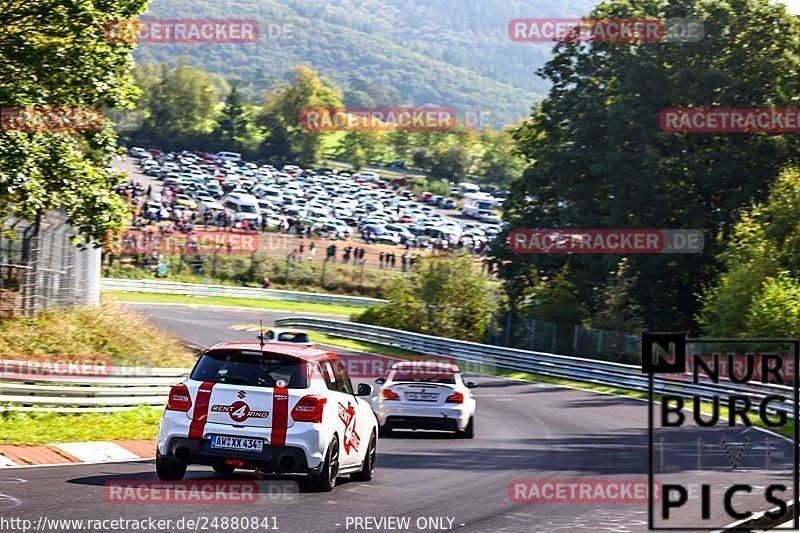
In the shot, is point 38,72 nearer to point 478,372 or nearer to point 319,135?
point 478,372

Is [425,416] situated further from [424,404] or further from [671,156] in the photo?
[671,156]

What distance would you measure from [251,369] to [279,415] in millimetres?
601

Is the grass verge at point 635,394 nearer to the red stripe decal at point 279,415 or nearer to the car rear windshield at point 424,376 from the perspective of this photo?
the car rear windshield at point 424,376

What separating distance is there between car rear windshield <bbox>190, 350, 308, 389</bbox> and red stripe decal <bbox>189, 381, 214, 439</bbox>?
0.16 m

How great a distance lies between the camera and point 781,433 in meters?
25.1

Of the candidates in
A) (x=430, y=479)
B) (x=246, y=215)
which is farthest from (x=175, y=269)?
(x=430, y=479)

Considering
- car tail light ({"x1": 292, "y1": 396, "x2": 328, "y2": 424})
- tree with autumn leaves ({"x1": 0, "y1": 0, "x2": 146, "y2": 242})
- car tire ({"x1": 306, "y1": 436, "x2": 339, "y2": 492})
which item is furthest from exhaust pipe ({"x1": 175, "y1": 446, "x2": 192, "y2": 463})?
tree with autumn leaves ({"x1": 0, "y1": 0, "x2": 146, "y2": 242})

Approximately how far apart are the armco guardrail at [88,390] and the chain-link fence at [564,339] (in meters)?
24.4

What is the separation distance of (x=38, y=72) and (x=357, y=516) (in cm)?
1450

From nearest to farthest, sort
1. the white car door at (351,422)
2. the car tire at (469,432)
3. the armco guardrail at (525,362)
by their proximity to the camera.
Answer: the white car door at (351,422) → the car tire at (469,432) → the armco guardrail at (525,362)

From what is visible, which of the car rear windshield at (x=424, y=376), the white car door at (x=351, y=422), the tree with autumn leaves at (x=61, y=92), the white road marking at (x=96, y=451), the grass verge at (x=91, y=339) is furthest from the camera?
the grass verge at (x=91, y=339)

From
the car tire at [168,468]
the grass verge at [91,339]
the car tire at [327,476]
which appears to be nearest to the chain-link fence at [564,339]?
the grass verge at [91,339]

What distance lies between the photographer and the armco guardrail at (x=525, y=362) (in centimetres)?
3344

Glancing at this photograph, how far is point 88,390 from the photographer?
62.8 feet
